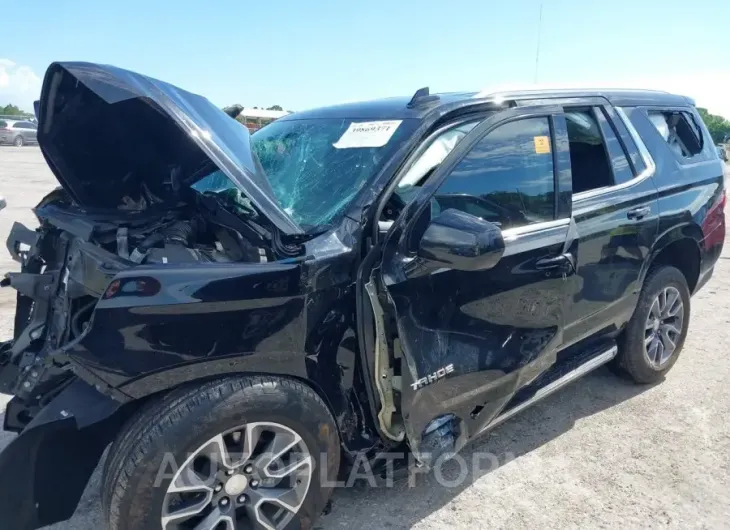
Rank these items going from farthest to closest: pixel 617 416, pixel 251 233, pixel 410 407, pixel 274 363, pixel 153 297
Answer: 1. pixel 617 416
2. pixel 251 233
3. pixel 410 407
4. pixel 274 363
5. pixel 153 297

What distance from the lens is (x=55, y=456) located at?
213cm

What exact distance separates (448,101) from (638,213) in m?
1.46

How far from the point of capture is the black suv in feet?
6.77

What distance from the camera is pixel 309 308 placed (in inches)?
87.7

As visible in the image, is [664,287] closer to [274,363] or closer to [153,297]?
[274,363]

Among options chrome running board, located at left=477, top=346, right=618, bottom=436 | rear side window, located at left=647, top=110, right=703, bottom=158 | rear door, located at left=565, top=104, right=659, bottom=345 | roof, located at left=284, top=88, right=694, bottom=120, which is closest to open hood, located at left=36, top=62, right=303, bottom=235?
roof, located at left=284, top=88, right=694, bottom=120

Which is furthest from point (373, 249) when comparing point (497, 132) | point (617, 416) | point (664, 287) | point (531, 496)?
point (664, 287)

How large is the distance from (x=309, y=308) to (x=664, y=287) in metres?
2.80

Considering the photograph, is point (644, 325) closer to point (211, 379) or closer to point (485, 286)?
point (485, 286)

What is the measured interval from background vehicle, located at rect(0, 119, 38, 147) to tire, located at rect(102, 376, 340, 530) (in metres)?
32.4

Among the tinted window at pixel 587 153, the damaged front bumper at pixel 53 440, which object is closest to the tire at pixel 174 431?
the damaged front bumper at pixel 53 440

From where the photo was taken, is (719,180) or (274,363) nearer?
(274,363)

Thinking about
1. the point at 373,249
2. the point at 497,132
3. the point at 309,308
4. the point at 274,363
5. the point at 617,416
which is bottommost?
the point at 617,416

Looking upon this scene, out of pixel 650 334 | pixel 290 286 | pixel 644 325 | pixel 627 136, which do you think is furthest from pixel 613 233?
pixel 290 286
